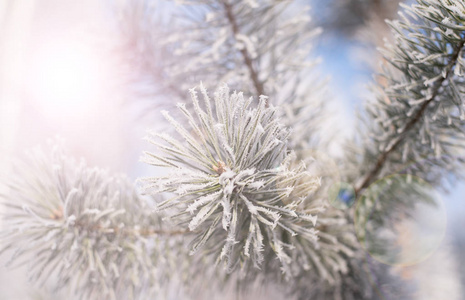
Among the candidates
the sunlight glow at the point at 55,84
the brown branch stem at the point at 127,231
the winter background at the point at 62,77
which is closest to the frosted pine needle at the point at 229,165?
the brown branch stem at the point at 127,231

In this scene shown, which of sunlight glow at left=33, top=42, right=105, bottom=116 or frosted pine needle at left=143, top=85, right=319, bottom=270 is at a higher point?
sunlight glow at left=33, top=42, right=105, bottom=116

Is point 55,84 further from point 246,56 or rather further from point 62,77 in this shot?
point 246,56

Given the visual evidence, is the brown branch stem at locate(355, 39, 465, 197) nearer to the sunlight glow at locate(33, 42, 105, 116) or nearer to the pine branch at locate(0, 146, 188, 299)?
the pine branch at locate(0, 146, 188, 299)

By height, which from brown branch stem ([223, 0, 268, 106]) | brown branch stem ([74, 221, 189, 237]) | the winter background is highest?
the winter background

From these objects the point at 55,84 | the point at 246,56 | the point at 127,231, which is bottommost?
the point at 127,231

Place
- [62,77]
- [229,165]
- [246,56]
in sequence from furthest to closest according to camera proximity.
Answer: [62,77], [246,56], [229,165]

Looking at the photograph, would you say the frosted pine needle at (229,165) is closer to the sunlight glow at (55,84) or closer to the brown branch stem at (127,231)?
the brown branch stem at (127,231)

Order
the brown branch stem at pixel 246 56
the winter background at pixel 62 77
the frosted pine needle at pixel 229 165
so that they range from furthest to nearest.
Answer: the winter background at pixel 62 77, the brown branch stem at pixel 246 56, the frosted pine needle at pixel 229 165

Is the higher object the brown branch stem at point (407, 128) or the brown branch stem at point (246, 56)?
the brown branch stem at point (246, 56)

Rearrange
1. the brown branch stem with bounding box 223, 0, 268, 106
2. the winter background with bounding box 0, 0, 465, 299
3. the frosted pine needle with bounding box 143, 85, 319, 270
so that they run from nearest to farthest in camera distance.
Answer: the frosted pine needle with bounding box 143, 85, 319, 270
the brown branch stem with bounding box 223, 0, 268, 106
the winter background with bounding box 0, 0, 465, 299

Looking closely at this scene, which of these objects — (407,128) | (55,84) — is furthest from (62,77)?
(407,128)

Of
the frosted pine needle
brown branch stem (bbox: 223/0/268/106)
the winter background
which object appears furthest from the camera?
the winter background

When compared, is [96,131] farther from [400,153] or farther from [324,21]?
[400,153]

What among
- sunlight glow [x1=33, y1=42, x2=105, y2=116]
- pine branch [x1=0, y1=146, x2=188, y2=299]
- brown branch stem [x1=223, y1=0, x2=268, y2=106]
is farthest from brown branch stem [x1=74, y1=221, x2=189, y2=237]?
sunlight glow [x1=33, y1=42, x2=105, y2=116]
